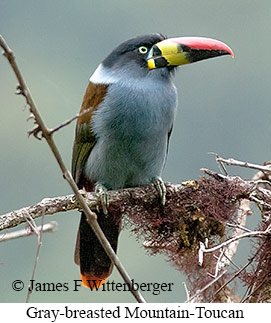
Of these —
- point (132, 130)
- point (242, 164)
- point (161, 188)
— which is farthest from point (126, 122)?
point (242, 164)

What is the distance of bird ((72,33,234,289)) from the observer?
12.7ft

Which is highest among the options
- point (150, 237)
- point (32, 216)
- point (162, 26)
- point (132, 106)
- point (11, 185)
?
point (132, 106)

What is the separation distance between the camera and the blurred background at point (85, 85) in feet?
54.6

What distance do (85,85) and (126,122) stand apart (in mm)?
18990

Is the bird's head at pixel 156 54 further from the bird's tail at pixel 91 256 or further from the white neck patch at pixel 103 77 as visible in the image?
the bird's tail at pixel 91 256

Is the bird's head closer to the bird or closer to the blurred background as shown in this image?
the bird

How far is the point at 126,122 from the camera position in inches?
152

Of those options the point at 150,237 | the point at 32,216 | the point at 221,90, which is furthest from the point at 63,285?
the point at 221,90

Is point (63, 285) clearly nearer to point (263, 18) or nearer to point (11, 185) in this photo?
point (11, 185)

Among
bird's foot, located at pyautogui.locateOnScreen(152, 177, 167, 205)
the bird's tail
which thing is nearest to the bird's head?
bird's foot, located at pyautogui.locateOnScreen(152, 177, 167, 205)

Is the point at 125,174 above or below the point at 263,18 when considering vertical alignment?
above

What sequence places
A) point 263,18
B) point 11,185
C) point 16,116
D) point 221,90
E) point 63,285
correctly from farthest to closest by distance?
point 263,18, point 221,90, point 16,116, point 11,185, point 63,285

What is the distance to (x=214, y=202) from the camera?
3.59m

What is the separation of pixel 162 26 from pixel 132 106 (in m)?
21.8
